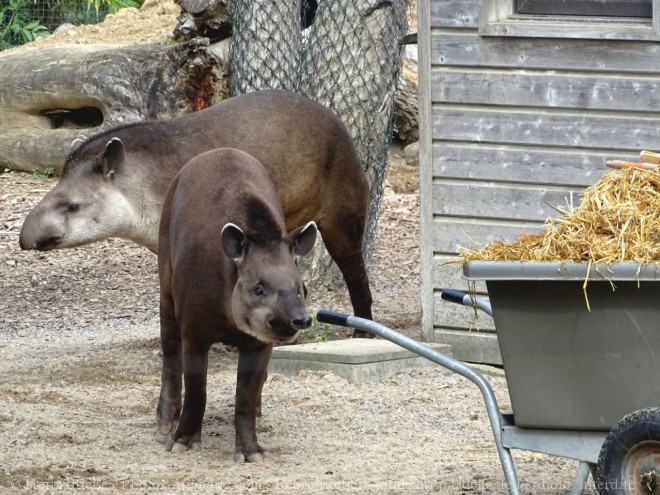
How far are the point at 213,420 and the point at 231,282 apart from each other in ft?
3.57

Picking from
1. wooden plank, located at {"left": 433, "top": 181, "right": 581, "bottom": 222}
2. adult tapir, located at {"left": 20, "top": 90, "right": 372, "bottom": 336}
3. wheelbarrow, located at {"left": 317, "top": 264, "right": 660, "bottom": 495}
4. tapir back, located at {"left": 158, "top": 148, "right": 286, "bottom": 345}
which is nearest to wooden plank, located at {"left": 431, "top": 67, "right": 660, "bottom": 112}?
wooden plank, located at {"left": 433, "top": 181, "right": 581, "bottom": 222}

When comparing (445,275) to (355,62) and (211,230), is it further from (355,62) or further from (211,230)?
(355,62)

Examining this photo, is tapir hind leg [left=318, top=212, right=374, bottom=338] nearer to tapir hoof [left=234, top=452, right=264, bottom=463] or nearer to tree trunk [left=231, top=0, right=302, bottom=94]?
tree trunk [left=231, top=0, right=302, bottom=94]

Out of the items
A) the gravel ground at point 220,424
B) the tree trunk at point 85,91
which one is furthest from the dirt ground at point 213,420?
the tree trunk at point 85,91

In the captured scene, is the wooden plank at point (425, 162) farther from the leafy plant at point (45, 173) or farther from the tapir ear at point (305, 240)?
the leafy plant at point (45, 173)

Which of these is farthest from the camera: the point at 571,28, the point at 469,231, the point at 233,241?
the point at 469,231

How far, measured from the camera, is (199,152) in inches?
301

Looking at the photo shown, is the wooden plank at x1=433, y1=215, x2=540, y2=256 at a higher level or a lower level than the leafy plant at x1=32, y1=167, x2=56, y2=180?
higher

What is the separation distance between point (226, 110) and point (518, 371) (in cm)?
410

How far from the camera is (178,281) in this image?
5566mm

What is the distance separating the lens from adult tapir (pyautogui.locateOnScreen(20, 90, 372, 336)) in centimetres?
770

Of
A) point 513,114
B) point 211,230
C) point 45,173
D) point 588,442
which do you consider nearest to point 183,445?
point 211,230

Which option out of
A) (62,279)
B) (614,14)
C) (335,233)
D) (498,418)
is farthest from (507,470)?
(62,279)

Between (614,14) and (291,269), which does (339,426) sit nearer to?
(291,269)
